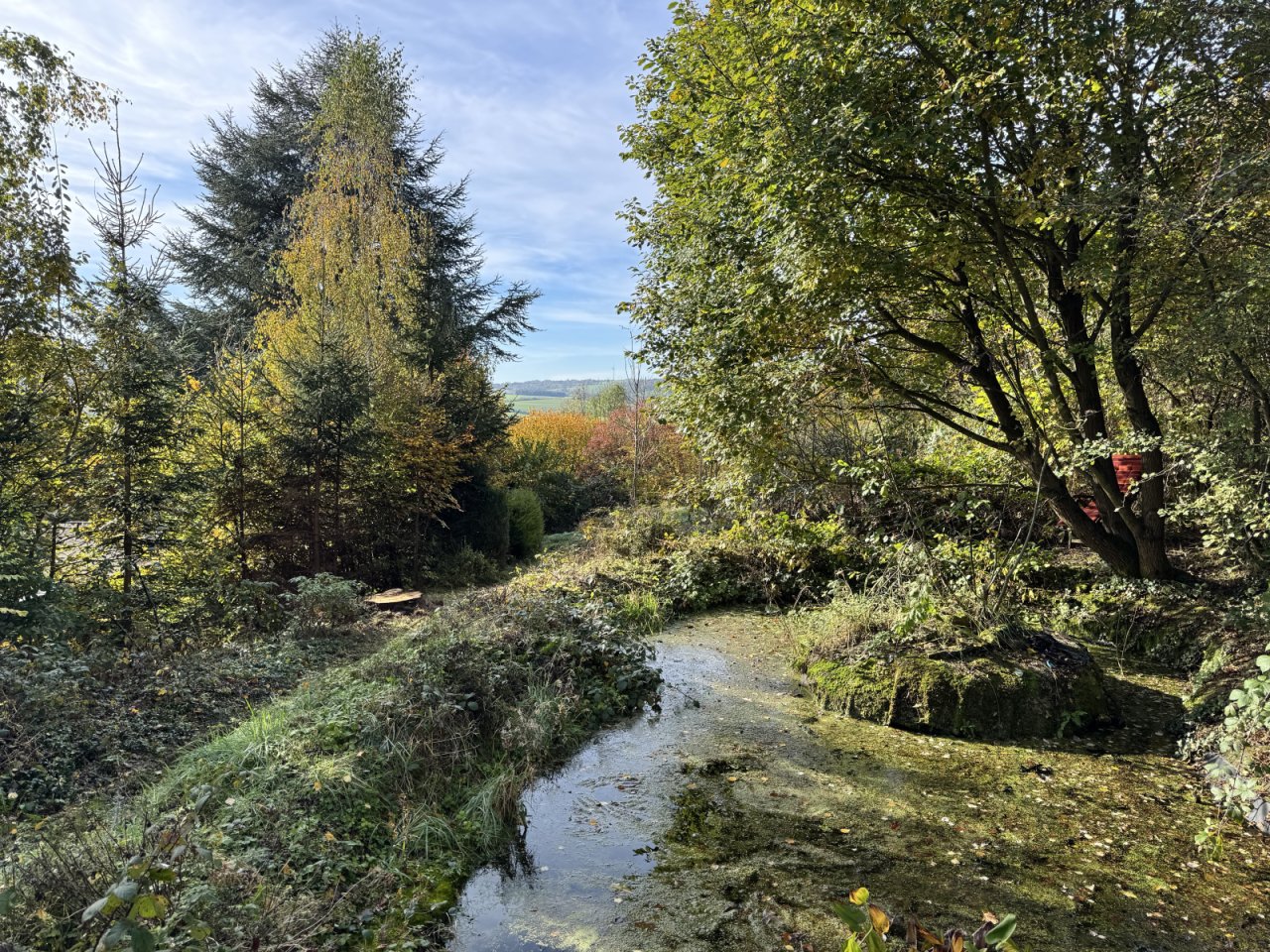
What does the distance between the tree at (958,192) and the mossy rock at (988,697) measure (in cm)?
175

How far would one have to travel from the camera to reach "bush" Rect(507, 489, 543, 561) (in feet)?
45.7

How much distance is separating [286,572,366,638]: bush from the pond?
3.59 m

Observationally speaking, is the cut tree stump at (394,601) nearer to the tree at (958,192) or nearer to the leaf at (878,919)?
the tree at (958,192)

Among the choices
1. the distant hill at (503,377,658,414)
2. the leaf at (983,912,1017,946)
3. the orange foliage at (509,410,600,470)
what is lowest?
the leaf at (983,912,1017,946)

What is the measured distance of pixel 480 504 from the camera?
12.9 meters

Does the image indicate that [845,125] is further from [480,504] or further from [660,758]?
[480,504]

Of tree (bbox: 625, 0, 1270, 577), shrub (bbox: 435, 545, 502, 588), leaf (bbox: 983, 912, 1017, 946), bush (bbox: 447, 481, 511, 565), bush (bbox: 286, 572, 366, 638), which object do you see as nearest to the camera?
leaf (bbox: 983, 912, 1017, 946)

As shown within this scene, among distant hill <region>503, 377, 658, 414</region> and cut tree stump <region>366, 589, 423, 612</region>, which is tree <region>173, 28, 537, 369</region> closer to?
distant hill <region>503, 377, 658, 414</region>

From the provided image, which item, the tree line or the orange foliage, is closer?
the tree line

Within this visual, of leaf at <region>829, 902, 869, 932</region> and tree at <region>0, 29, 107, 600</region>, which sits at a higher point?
tree at <region>0, 29, 107, 600</region>

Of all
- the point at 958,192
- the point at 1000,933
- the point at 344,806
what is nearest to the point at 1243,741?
the point at 1000,933

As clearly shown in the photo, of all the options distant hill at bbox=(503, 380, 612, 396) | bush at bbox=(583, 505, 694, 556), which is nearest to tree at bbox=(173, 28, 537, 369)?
bush at bbox=(583, 505, 694, 556)

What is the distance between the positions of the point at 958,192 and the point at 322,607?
7244mm

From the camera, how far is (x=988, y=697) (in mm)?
5168
